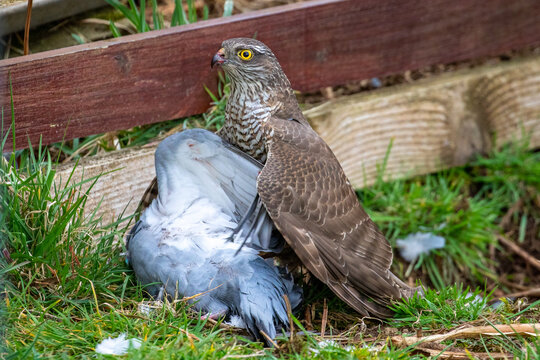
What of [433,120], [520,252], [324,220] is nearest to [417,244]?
[520,252]

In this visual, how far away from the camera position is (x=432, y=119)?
4.88 m

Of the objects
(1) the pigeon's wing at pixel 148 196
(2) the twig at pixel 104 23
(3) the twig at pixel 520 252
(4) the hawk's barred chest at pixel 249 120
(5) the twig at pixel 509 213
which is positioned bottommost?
(3) the twig at pixel 520 252

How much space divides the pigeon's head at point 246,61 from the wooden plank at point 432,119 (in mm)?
844

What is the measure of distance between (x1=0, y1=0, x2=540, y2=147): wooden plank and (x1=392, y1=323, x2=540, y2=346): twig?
6.07 feet

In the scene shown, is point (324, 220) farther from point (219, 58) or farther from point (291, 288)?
point (219, 58)

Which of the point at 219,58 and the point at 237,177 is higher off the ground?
the point at 219,58

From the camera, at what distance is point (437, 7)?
181 inches

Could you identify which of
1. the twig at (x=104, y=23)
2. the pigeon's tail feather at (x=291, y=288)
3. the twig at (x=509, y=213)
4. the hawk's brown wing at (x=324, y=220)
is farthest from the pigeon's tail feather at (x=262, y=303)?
the twig at (x=509, y=213)

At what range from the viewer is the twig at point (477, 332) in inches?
121

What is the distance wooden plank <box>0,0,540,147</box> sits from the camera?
3.62 metres

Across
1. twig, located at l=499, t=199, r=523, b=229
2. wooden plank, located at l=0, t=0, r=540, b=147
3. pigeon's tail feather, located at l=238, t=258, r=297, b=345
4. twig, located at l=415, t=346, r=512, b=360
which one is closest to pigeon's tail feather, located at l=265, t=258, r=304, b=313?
pigeon's tail feather, located at l=238, t=258, r=297, b=345

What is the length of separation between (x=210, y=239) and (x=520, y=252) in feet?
7.83

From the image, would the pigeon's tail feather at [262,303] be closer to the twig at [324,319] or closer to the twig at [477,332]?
the twig at [324,319]

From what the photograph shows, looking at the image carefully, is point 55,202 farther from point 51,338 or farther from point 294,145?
point 294,145
